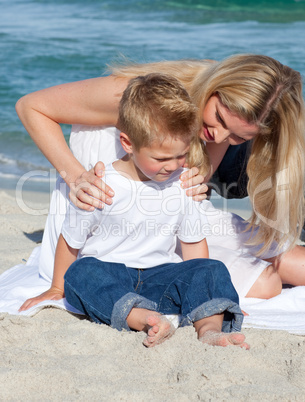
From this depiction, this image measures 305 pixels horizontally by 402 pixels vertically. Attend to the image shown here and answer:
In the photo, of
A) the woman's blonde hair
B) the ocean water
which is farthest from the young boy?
the ocean water

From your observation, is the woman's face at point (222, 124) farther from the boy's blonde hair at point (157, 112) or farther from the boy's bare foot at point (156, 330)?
the boy's bare foot at point (156, 330)

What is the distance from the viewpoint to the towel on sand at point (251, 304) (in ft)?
7.54

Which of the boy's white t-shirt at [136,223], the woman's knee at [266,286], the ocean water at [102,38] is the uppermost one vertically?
the boy's white t-shirt at [136,223]

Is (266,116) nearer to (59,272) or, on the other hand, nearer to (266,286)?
(266,286)

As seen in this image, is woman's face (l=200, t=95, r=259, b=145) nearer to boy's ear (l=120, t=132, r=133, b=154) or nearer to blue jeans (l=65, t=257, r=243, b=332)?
boy's ear (l=120, t=132, r=133, b=154)

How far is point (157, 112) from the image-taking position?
6.95ft

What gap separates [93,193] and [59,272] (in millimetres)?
412

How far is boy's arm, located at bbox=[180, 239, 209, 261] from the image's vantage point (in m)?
2.43

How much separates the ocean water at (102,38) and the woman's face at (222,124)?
2.57 metres

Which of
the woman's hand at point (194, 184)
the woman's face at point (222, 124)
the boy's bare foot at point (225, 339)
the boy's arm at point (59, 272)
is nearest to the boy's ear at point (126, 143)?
the woman's hand at point (194, 184)

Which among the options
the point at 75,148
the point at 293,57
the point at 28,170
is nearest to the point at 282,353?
the point at 75,148

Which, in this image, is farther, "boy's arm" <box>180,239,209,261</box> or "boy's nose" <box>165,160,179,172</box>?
"boy's arm" <box>180,239,209,261</box>

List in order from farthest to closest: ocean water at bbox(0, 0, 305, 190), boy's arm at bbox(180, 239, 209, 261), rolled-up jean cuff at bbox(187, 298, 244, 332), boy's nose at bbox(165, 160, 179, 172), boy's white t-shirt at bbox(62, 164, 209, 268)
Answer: ocean water at bbox(0, 0, 305, 190) < boy's arm at bbox(180, 239, 209, 261) < boy's white t-shirt at bbox(62, 164, 209, 268) < boy's nose at bbox(165, 160, 179, 172) < rolled-up jean cuff at bbox(187, 298, 244, 332)

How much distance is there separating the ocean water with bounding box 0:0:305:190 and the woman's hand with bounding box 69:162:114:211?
242 centimetres
